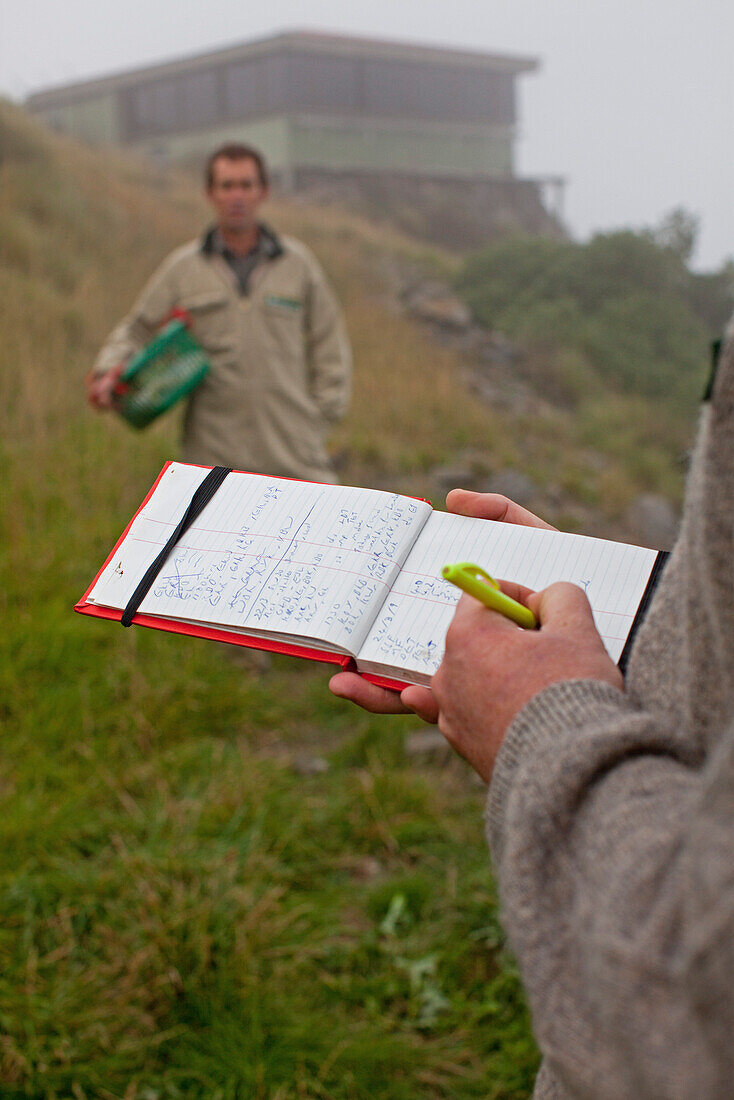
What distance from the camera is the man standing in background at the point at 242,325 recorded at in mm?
4211

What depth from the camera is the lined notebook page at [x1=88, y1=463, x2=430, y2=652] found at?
1.27 m

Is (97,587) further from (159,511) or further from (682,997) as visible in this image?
(682,997)

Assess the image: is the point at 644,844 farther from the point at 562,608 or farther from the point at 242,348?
the point at 242,348

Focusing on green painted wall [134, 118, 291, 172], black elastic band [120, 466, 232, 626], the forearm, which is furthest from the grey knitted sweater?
green painted wall [134, 118, 291, 172]

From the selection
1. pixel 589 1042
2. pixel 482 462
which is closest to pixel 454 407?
pixel 482 462

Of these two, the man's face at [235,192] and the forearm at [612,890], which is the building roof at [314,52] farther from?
the forearm at [612,890]

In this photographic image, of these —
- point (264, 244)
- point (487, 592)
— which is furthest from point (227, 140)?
point (487, 592)

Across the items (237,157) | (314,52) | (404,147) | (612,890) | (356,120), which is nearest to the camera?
(612,890)

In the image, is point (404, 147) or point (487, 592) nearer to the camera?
point (487, 592)

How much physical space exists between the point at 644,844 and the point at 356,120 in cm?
2530

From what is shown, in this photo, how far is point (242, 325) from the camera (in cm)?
419

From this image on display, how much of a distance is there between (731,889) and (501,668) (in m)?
0.37

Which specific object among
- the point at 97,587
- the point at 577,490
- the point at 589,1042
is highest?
the point at 97,587

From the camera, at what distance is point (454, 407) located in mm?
9500
